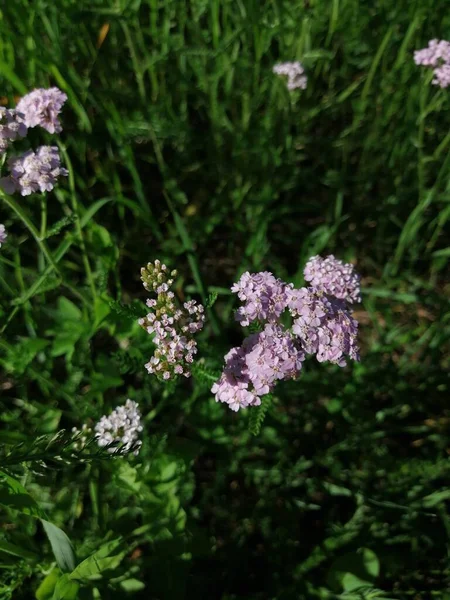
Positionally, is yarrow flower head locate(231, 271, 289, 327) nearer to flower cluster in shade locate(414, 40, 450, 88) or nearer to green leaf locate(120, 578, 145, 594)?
green leaf locate(120, 578, 145, 594)

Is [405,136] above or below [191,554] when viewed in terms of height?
above

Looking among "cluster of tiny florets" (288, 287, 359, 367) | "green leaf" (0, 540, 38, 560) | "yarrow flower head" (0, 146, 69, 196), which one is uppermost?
"yarrow flower head" (0, 146, 69, 196)

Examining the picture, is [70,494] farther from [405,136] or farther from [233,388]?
[405,136]

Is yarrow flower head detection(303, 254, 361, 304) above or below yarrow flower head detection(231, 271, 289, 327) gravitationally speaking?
above

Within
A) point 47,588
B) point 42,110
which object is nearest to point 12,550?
point 47,588

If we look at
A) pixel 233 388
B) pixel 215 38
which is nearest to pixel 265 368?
pixel 233 388

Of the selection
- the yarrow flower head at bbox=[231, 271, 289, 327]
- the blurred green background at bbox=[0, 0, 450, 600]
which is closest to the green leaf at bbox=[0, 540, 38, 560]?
the blurred green background at bbox=[0, 0, 450, 600]

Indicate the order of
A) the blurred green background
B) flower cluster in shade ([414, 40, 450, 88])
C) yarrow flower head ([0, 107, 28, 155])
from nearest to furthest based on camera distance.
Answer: yarrow flower head ([0, 107, 28, 155]) → the blurred green background → flower cluster in shade ([414, 40, 450, 88])
